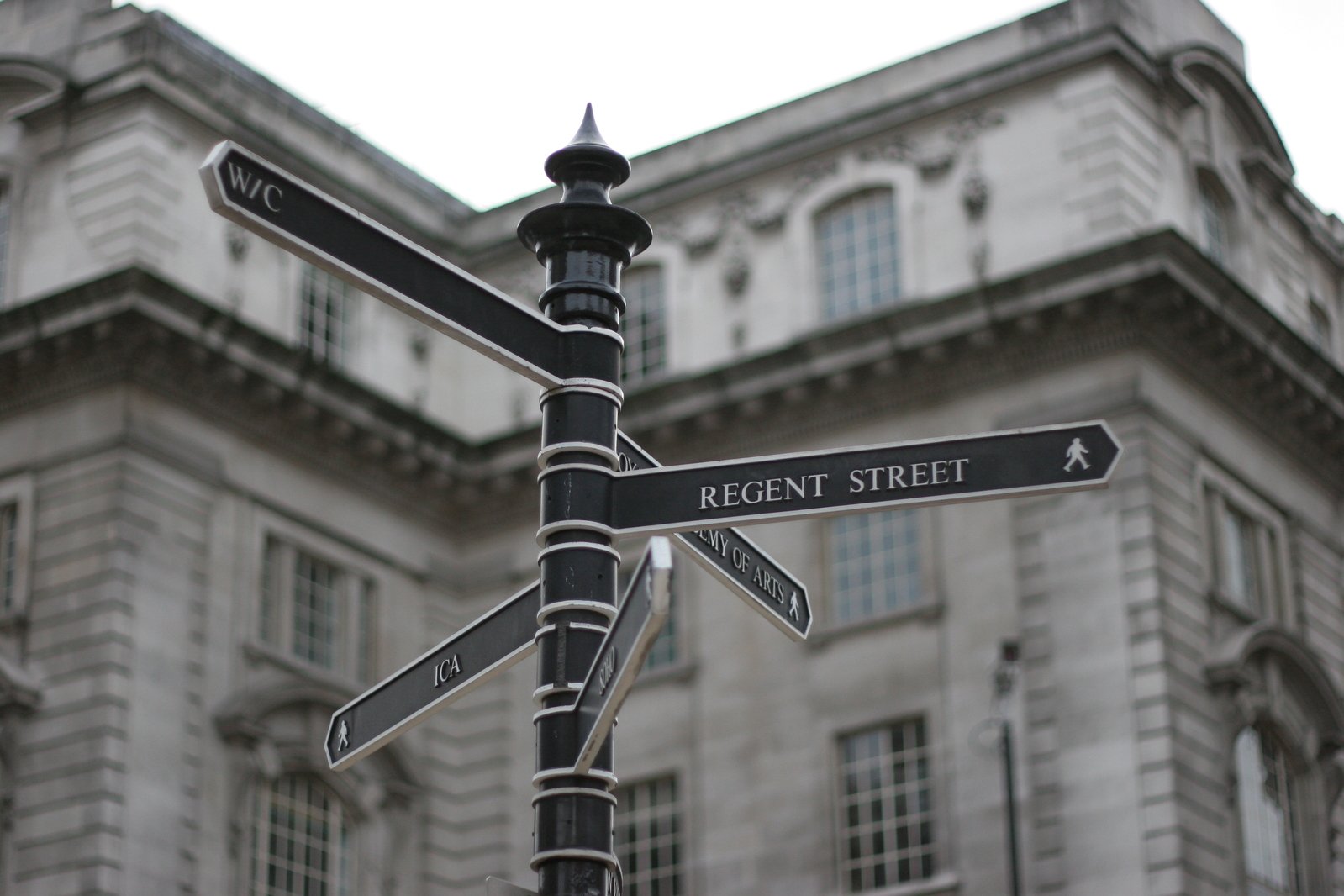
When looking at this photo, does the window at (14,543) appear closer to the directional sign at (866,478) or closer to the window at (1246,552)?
the window at (1246,552)

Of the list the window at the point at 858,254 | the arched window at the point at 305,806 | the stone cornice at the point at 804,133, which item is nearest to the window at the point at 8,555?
the arched window at the point at 305,806

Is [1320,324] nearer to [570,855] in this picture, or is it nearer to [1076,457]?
[1076,457]

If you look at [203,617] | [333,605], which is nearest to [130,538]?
[203,617]

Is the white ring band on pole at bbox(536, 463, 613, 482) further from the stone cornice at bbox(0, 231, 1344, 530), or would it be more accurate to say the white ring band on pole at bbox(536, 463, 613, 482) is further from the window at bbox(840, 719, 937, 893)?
the stone cornice at bbox(0, 231, 1344, 530)

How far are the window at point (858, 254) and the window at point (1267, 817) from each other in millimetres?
8342

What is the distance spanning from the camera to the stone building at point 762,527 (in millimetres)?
29234

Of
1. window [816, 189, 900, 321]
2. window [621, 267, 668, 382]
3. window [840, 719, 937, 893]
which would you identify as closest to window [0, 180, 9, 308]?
window [621, 267, 668, 382]

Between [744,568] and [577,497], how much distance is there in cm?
101

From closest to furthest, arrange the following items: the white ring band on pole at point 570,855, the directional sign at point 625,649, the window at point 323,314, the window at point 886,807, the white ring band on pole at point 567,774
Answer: the directional sign at point 625,649 → the white ring band on pole at point 570,855 → the white ring band on pole at point 567,774 → the window at point 886,807 → the window at point 323,314

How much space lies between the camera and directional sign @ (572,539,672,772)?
23.4 feet

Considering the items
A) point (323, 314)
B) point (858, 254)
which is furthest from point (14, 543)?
point (858, 254)

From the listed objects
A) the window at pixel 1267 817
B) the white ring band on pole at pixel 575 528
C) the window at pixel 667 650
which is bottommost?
the white ring band on pole at pixel 575 528

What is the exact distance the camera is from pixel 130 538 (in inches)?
1174

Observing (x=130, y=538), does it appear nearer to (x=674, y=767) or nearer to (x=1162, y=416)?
(x=674, y=767)
